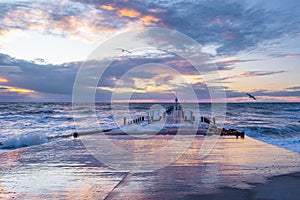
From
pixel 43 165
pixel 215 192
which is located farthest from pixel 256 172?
pixel 43 165

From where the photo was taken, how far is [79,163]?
1097cm

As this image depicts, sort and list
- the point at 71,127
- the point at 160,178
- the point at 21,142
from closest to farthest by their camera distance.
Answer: the point at 160,178 → the point at 21,142 → the point at 71,127

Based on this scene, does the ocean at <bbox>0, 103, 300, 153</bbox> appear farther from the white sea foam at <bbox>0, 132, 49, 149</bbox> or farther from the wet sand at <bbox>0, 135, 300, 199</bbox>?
the wet sand at <bbox>0, 135, 300, 199</bbox>

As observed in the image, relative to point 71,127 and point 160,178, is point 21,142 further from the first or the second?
point 71,127

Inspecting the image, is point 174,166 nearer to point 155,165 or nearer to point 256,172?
point 155,165

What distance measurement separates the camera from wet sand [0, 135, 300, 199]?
7.00 m

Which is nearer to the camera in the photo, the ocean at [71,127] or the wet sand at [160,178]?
the wet sand at [160,178]

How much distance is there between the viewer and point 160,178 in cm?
850

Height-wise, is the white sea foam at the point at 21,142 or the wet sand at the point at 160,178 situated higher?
the wet sand at the point at 160,178

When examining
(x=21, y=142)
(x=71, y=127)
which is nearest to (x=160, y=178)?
(x=21, y=142)

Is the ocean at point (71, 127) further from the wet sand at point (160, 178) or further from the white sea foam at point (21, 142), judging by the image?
the wet sand at point (160, 178)

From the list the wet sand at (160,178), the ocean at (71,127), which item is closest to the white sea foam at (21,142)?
the ocean at (71,127)

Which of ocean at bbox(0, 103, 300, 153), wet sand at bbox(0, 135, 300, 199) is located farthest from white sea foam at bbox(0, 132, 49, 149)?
wet sand at bbox(0, 135, 300, 199)

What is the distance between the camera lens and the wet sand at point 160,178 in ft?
23.0
